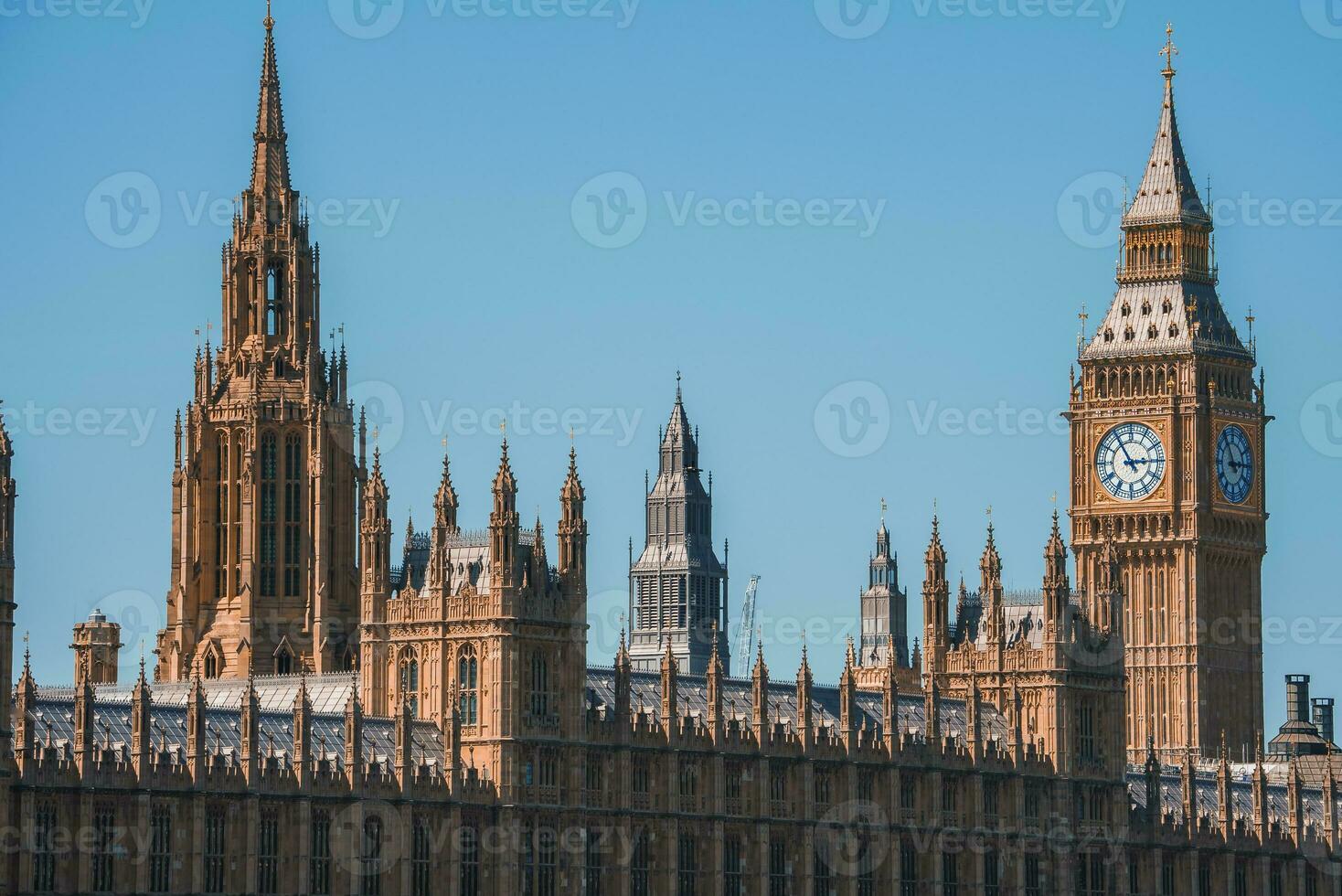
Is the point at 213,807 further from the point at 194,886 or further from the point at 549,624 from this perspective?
the point at 549,624

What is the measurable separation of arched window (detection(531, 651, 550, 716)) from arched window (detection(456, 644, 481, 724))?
2507mm

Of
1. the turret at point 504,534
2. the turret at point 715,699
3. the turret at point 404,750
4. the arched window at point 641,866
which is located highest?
the turret at point 504,534

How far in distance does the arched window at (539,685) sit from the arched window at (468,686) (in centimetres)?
251

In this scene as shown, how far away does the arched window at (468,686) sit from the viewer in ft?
616

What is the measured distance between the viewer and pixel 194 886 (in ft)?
566

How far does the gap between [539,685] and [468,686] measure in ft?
10.6

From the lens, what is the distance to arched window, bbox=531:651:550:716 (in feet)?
618

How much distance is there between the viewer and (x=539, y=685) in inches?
7431

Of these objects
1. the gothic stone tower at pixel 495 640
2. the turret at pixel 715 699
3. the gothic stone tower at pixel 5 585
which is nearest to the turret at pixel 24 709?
the gothic stone tower at pixel 5 585

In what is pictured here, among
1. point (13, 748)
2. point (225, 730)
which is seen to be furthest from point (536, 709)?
point (13, 748)

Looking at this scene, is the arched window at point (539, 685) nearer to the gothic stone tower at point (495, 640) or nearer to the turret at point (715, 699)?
the gothic stone tower at point (495, 640)

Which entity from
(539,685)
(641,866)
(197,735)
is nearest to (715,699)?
(641,866)

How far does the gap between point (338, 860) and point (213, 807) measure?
24.6 feet

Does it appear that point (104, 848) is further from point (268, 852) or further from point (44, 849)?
point (268, 852)
